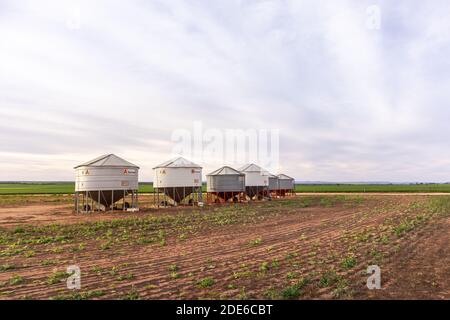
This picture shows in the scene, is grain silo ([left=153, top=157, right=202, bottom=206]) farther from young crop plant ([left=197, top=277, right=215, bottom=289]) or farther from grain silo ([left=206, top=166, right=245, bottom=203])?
young crop plant ([left=197, top=277, right=215, bottom=289])

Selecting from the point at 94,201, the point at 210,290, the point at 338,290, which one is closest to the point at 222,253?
the point at 210,290

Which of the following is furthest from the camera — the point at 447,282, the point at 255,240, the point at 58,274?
the point at 255,240

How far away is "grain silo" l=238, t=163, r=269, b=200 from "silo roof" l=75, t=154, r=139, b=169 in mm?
22674

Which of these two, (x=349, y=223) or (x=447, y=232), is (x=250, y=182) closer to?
(x=349, y=223)

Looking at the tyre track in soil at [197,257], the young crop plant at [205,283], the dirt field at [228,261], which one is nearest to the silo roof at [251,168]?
the dirt field at [228,261]

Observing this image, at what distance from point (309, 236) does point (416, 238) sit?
5031 millimetres

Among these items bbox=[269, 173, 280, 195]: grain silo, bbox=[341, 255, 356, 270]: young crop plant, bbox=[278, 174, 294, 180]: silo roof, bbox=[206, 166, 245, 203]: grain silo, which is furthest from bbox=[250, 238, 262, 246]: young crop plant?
bbox=[278, 174, 294, 180]: silo roof

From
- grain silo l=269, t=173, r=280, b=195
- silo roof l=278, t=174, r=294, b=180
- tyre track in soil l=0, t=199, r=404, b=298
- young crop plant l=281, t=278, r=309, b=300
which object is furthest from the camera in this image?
silo roof l=278, t=174, r=294, b=180

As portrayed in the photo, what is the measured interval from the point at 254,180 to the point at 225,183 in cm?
858

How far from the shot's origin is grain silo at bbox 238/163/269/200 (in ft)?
173

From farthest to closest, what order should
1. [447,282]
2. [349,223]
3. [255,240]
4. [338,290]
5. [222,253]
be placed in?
[349,223] < [255,240] < [222,253] < [447,282] < [338,290]

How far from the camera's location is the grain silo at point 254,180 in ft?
173

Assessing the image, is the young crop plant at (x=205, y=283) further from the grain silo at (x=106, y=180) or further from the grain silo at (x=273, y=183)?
the grain silo at (x=273, y=183)
